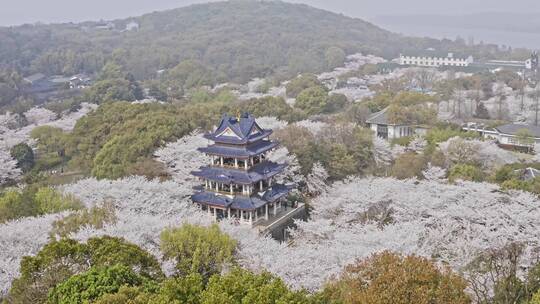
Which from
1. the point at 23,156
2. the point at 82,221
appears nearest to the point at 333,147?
the point at 82,221

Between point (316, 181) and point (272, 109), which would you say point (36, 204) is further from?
point (272, 109)

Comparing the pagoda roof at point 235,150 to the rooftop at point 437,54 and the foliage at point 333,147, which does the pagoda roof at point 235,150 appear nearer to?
the foliage at point 333,147

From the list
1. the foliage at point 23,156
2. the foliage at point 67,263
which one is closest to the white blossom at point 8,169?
the foliage at point 23,156

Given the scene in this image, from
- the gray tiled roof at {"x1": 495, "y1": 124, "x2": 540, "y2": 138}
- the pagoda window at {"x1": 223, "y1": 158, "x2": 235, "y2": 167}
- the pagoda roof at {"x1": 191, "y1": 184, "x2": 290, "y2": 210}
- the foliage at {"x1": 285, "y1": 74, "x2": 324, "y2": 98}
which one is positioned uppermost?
the foliage at {"x1": 285, "y1": 74, "x2": 324, "y2": 98}

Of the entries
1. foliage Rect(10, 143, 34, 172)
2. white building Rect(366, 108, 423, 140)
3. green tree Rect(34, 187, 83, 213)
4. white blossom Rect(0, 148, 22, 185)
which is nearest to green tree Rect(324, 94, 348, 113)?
white building Rect(366, 108, 423, 140)

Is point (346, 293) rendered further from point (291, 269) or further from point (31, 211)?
point (31, 211)

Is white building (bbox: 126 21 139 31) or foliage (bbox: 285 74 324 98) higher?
white building (bbox: 126 21 139 31)

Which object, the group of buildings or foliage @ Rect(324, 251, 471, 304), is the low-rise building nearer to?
foliage @ Rect(324, 251, 471, 304)
